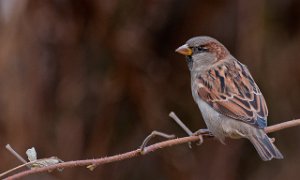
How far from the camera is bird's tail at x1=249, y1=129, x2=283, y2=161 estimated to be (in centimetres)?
271

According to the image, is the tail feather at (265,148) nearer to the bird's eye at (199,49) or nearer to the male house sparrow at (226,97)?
the male house sparrow at (226,97)

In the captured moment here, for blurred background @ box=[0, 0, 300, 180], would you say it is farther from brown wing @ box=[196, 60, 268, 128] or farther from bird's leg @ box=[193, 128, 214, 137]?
bird's leg @ box=[193, 128, 214, 137]

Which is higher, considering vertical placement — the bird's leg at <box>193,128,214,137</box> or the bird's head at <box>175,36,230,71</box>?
the bird's head at <box>175,36,230,71</box>

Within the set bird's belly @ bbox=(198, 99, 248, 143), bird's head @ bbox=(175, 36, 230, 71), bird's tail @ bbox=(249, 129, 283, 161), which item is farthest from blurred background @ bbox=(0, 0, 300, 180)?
bird's tail @ bbox=(249, 129, 283, 161)

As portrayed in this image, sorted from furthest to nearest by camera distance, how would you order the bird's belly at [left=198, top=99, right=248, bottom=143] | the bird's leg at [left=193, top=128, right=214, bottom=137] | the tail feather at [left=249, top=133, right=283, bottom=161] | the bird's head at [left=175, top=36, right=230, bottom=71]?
the bird's head at [left=175, top=36, right=230, bottom=71] → the bird's belly at [left=198, top=99, right=248, bottom=143] → the bird's leg at [left=193, top=128, right=214, bottom=137] → the tail feather at [left=249, top=133, right=283, bottom=161]

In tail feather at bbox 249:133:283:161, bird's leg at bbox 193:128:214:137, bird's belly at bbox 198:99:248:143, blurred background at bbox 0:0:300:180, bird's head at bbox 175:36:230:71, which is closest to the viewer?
tail feather at bbox 249:133:283:161

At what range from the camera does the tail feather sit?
2.71 m

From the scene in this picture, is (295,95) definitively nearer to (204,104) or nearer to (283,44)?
(283,44)

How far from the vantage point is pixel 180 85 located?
16.1 ft

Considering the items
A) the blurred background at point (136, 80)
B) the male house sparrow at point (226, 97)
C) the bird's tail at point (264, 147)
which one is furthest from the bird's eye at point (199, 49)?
the blurred background at point (136, 80)

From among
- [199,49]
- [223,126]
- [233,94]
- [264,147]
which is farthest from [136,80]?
[264,147]

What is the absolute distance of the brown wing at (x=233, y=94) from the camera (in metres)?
3.01

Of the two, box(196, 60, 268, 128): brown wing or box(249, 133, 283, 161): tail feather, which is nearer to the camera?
box(249, 133, 283, 161): tail feather

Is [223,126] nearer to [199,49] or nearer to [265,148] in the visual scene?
[265,148]
